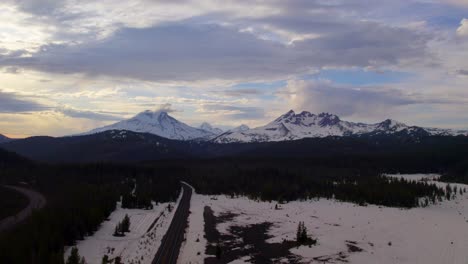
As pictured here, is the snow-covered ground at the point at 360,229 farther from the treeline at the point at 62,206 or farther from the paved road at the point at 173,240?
the treeline at the point at 62,206

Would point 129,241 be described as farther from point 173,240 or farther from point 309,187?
point 309,187

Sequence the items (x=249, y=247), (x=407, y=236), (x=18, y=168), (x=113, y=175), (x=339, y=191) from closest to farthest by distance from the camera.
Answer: (x=249, y=247) → (x=407, y=236) → (x=339, y=191) → (x=113, y=175) → (x=18, y=168)

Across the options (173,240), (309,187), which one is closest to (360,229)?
(173,240)

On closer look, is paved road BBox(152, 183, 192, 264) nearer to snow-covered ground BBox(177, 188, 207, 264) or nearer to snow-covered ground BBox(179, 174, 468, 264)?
snow-covered ground BBox(177, 188, 207, 264)

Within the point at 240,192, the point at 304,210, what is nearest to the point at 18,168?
the point at 240,192

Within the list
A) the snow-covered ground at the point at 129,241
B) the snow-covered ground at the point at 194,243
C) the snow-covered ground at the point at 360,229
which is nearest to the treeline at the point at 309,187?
the snow-covered ground at the point at 360,229

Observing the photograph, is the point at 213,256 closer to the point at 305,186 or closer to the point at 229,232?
the point at 229,232
